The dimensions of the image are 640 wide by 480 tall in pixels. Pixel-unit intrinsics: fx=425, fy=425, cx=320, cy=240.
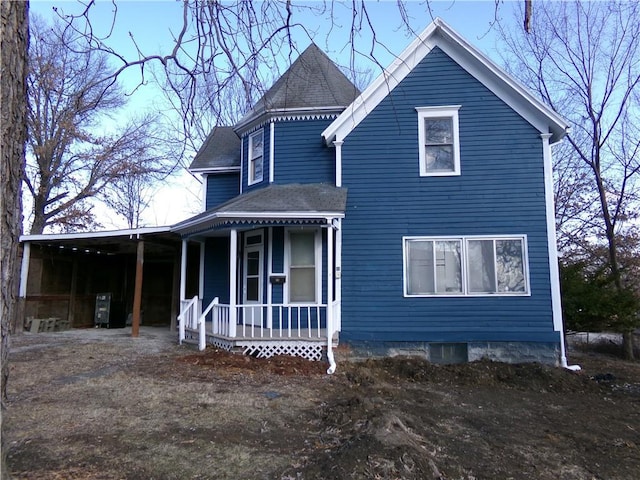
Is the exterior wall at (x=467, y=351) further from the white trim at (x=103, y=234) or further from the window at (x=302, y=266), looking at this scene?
the white trim at (x=103, y=234)

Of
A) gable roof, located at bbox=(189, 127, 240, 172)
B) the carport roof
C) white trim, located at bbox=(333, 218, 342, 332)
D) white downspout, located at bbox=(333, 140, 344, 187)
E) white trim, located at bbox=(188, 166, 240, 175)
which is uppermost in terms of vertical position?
gable roof, located at bbox=(189, 127, 240, 172)

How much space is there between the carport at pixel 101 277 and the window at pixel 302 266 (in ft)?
12.2

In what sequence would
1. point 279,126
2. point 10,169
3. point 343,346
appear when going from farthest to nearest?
point 279,126 < point 343,346 < point 10,169

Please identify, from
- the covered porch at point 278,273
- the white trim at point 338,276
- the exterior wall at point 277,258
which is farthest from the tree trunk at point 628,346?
the exterior wall at point 277,258

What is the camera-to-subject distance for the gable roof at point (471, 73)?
29.6 feet

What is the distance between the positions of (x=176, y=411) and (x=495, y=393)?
4.98 meters

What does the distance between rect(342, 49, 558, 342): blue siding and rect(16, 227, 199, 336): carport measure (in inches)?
216

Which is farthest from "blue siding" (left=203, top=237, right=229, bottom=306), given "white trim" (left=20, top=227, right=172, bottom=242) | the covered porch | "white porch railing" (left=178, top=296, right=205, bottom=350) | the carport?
"white trim" (left=20, top=227, right=172, bottom=242)

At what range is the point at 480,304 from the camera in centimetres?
888

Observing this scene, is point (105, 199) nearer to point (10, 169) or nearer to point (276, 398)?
point (276, 398)

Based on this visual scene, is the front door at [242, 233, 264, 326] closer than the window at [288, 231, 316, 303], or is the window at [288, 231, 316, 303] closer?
the window at [288, 231, 316, 303]

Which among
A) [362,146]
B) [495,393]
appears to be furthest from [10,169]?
[362,146]

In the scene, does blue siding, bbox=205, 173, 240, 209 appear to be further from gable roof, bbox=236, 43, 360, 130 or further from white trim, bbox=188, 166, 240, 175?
gable roof, bbox=236, 43, 360, 130

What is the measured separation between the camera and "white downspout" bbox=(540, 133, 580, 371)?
28.2ft
